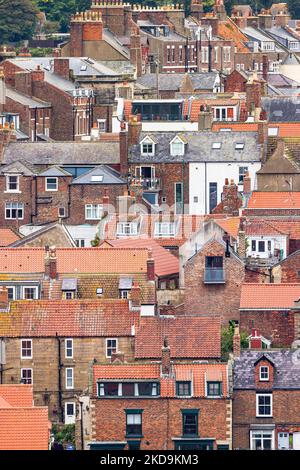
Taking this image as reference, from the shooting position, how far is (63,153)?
278 ft

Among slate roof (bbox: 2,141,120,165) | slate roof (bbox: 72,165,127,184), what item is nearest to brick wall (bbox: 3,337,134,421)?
slate roof (bbox: 72,165,127,184)

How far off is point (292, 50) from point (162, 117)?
60036mm

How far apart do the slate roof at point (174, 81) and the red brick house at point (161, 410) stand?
6415 cm

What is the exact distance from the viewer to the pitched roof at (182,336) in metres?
53.3

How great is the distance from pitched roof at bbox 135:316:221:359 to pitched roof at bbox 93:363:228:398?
3.73m

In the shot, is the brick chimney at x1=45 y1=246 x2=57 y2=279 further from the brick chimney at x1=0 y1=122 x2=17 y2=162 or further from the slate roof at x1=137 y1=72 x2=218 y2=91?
the slate roof at x1=137 y1=72 x2=218 y2=91

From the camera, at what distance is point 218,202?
8200cm

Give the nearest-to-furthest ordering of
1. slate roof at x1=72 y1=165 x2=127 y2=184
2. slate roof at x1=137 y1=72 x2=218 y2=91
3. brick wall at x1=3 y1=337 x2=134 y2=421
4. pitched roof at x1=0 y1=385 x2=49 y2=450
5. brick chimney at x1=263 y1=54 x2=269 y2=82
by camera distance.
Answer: pitched roof at x1=0 y1=385 x2=49 y2=450, brick wall at x1=3 y1=337 x2=134 y2=421, slate roof at x1=72 y1=165 x2=127 y2=184, slate roof at x1=137 y1=72 x2=218 y2=91, brick chimney at x1=263 y1=54 x2=269 y2=82

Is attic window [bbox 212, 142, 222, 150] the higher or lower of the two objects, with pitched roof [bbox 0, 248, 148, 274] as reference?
higher

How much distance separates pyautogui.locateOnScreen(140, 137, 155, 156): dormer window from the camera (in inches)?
3319

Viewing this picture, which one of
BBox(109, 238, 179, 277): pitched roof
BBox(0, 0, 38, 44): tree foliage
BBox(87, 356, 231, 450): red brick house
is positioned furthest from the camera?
BBox(0, 0, 38, 44): tree foliage

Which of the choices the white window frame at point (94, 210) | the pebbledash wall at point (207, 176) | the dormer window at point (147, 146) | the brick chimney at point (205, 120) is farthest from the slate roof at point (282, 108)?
the white window frame at point (94, 210)

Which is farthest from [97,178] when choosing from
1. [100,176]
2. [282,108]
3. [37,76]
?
[282,108]
